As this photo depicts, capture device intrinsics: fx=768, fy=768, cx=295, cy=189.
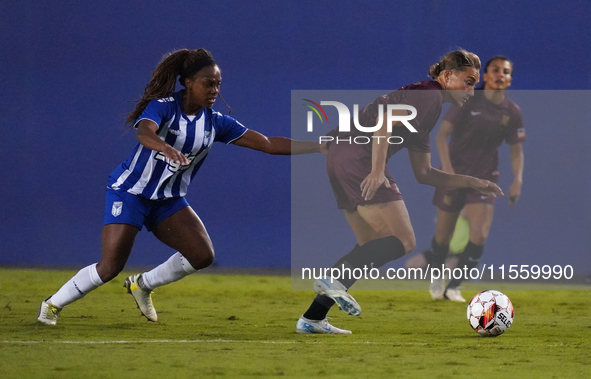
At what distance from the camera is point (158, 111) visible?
4449mm

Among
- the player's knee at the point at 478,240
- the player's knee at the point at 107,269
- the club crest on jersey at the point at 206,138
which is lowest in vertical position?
the player's knee at the point at 107,269

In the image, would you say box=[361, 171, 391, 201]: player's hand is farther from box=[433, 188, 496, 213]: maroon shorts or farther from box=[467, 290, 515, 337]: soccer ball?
box=[433, 188, 496, 213]: maroon shorts

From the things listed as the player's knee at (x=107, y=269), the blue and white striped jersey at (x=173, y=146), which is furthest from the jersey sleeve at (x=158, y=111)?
the player's knee at (x=107, y=269)

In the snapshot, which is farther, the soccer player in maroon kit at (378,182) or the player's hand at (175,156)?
the soccer player in maroon kit at (378,182)

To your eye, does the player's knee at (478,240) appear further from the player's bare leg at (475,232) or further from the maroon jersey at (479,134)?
the maroon jersey at (479,134)

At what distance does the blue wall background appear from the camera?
27.1 feet

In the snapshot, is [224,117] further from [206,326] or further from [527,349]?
[527,349]

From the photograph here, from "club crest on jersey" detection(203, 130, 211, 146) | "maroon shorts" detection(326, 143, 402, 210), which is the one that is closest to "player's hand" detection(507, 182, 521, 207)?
"maroon shorts" detection(326, 143, 402, 210)

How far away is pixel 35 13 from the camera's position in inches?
328

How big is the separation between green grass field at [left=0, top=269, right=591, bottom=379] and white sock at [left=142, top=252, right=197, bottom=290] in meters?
0.28

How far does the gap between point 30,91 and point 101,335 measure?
474cm

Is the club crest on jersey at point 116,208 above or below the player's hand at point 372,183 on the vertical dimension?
below

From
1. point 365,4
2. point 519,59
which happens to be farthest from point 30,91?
point 519,59

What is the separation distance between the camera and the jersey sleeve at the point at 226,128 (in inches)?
188
